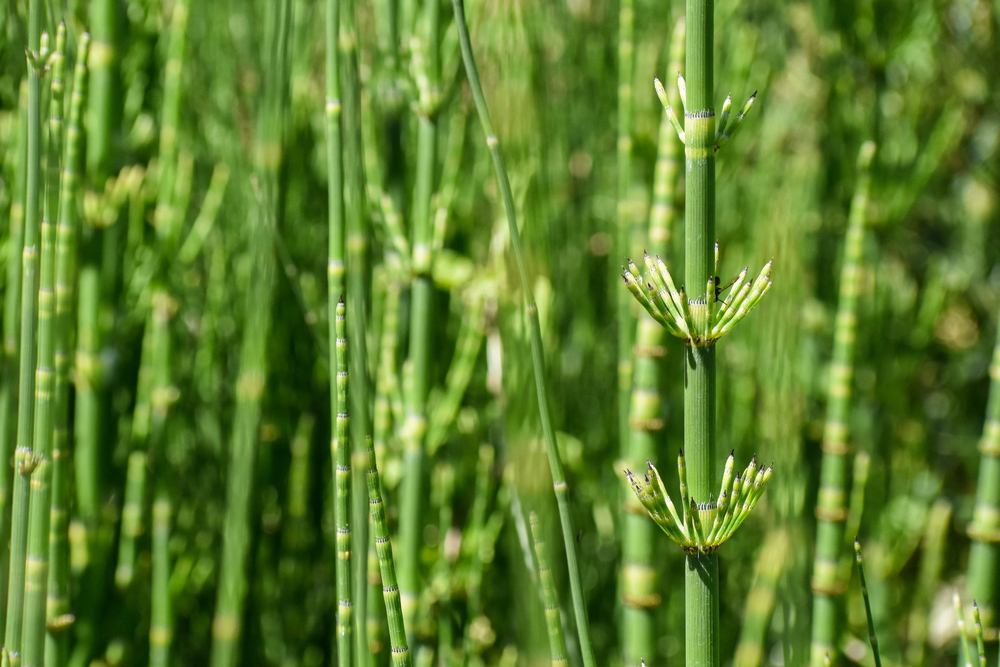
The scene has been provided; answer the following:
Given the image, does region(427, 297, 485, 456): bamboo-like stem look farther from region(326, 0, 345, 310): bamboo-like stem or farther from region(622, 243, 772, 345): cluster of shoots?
region(622, 243, 772, 345): cluster of shoots

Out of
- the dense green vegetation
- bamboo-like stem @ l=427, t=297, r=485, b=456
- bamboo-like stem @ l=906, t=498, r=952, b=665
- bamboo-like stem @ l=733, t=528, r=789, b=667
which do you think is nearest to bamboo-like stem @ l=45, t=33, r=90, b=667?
the dense green vegetation

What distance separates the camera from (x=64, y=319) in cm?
71

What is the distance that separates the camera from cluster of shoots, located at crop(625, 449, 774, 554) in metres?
0.47

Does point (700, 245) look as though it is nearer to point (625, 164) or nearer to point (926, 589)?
point (625, 164)

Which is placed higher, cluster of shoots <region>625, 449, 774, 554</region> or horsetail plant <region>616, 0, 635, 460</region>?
horsetail plant <region>616, 0, 635, 460</region>

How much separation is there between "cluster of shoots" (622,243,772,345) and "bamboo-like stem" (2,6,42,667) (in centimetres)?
42

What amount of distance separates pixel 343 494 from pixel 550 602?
167 millimetres

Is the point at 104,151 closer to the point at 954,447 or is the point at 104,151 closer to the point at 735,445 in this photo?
the point at 735,445

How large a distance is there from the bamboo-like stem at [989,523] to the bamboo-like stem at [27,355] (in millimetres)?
898

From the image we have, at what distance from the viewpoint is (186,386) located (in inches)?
50.7

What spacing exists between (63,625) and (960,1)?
176 cm

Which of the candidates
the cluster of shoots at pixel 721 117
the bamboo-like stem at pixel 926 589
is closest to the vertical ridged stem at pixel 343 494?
the cluster of shoots at pixel 721 117

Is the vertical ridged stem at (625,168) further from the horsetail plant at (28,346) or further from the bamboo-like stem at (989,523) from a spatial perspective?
the horsetail plant at (28,346)

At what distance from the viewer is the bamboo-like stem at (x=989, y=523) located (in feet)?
2.80
